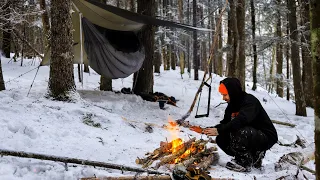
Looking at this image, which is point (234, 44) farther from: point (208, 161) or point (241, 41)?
point (208, 161)

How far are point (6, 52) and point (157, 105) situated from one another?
10445mm

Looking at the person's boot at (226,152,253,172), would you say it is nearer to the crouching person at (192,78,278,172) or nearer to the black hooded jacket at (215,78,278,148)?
the crouching person at (192,78,278,172)

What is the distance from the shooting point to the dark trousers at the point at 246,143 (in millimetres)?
3568

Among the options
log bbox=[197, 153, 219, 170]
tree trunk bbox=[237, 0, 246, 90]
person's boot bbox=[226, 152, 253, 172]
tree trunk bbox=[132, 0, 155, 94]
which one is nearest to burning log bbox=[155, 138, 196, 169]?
log bbox=[197, 153, 219, 170]

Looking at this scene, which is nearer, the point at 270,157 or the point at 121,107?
the point at 270,157

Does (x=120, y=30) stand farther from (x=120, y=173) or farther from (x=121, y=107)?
(x=120, y=173)

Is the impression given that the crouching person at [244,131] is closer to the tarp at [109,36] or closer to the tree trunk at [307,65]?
the tarp at [109,36]

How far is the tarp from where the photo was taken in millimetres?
7156

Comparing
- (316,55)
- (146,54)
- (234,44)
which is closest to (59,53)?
(146,54)

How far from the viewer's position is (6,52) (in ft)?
48.2

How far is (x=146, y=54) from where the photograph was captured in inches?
344

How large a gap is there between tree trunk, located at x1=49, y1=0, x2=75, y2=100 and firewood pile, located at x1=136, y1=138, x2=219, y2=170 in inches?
105

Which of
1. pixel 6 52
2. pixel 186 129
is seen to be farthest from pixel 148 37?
pixel 6 52

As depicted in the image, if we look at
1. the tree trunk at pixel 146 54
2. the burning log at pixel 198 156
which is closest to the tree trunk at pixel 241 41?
the tree trunk at pixel 146 54
